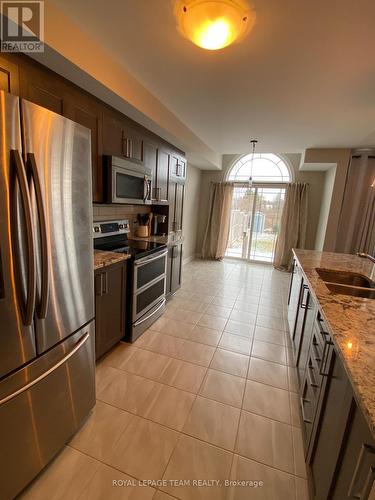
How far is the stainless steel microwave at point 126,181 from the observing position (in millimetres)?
2236

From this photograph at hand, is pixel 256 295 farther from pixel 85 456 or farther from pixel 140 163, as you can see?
pixel 85 456

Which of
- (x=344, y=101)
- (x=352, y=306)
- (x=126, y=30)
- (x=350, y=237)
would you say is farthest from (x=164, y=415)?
(x=350, y=237)

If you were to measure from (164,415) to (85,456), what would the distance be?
1.70ft

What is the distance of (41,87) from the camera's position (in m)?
1.57

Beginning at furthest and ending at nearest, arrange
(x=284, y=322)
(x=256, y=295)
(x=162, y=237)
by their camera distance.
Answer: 1. (x=256, y=295)
2. (x=162, y=237)
3. (x=284, y=322)

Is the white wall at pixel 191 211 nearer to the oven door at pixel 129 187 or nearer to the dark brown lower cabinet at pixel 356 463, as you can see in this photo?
the oven door at pixel 129 187

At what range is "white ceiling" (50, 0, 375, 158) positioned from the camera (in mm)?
1426

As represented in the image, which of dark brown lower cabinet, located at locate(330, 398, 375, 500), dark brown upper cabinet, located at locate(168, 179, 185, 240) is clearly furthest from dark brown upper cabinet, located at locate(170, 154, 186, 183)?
dark brown lower cabinet, located at locate(330, 398, 375, 500)

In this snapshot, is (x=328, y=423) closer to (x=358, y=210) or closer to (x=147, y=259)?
(x=147, y=259)

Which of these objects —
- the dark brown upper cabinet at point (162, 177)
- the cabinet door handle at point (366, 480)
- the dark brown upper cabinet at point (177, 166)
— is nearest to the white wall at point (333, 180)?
the dark brown upper cabinet at point (177, 166)

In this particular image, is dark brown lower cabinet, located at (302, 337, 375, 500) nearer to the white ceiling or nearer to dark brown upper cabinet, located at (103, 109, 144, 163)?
the white ceiling

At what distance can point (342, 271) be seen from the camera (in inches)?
92.1

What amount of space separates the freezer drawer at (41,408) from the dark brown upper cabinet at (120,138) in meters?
1.67

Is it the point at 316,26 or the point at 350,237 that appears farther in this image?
the point at 350,237
